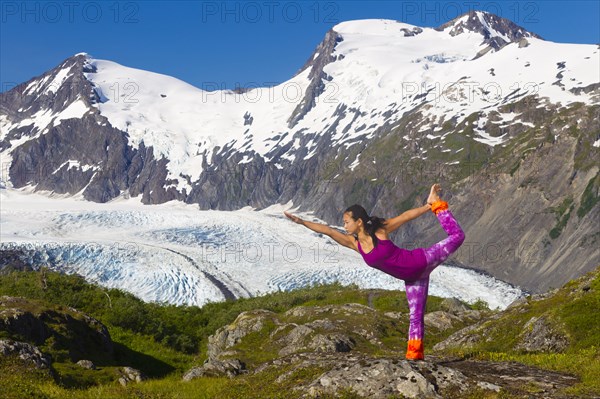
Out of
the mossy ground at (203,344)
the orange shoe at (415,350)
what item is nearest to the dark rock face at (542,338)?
the mossy ground at (203,344)

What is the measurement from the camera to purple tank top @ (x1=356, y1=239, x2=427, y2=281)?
44.7 ft

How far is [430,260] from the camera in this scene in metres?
13.9

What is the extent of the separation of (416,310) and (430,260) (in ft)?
4.69

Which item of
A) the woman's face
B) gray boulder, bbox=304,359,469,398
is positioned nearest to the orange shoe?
gray boulder, bbox=304,359,469,398

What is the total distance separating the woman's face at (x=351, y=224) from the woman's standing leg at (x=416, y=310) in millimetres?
1876

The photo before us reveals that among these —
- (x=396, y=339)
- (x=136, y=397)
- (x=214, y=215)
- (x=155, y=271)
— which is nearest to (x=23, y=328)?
(x=136, y=397)

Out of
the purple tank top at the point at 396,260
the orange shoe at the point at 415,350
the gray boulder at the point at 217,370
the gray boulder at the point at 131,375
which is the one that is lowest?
the gray boulder at the point at 131,375

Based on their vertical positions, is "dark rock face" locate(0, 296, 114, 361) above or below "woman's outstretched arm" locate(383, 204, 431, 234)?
below

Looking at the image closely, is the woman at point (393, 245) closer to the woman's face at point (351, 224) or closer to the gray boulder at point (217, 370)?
the woman's face at point (351, 224)

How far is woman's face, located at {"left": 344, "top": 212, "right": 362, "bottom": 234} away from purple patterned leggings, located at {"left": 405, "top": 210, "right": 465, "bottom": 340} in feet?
5.47

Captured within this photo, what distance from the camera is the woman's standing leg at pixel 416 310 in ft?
47.4

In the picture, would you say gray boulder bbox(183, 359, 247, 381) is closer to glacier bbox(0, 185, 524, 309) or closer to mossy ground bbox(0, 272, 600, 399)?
mossy ground bbox(0, 272, 600, 399)

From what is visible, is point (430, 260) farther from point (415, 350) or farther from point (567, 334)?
point (567, 334)

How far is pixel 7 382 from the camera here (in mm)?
14977
